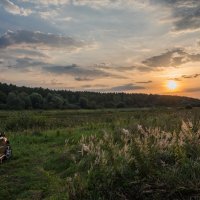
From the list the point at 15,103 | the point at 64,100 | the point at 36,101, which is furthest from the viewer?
the point at 64,100

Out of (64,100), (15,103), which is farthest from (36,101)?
(64,100)

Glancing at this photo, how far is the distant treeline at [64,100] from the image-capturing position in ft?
359

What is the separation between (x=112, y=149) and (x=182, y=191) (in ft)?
10.0

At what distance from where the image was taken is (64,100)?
4902 inches

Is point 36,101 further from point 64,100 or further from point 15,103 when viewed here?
point 64,100

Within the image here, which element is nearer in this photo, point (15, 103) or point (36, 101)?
point (15, 103)

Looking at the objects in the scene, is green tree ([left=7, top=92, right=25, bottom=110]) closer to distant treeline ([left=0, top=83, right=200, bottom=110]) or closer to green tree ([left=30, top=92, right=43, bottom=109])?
distant treeline ([left=0, top=83, right=200, bottom=110])

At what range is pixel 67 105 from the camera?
402 ft

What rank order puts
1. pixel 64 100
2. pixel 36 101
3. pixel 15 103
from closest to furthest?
pixel 15 103, pixel 36 101, pixel 64 100

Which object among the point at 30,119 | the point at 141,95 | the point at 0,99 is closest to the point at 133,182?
the point at 30,119

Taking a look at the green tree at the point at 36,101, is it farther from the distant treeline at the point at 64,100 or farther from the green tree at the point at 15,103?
the green tree at the point at 15,103

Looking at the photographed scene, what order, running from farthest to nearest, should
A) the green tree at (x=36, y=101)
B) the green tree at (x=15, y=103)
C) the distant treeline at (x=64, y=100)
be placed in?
the green tree at (x=36, y=101), the distant treeline at (x=64, y=100), the green tree at (x=15, y=103)

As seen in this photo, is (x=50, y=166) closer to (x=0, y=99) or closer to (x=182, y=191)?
(x=182, y=191)

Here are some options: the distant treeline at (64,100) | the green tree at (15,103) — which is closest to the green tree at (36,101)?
the distant treeline at (64,100)
